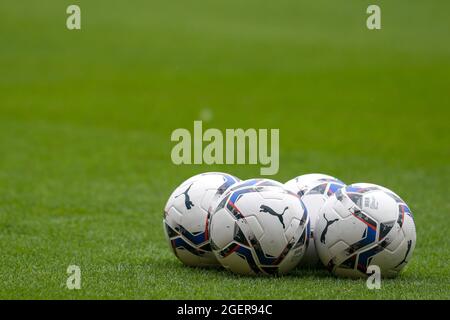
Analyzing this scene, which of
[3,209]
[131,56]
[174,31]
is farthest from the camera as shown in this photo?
[174,31]

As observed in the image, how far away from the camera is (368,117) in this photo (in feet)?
90.6

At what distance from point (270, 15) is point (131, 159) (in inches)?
1170

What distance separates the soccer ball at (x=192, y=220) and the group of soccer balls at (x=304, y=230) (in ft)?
0.52

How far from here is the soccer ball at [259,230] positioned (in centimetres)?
859

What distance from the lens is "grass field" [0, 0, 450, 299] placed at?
30.5 ft

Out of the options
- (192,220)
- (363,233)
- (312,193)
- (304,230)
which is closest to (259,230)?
(304,230)

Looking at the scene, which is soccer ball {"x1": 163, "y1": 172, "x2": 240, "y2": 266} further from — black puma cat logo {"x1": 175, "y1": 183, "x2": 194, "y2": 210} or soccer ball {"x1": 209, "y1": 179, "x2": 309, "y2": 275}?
soccer ball {"x1": 209, "y1": 179, "x2": 309, "y2": 275}

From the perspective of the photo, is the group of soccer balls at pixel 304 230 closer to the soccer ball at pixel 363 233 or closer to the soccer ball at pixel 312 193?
the soccer ball at pixel 363 233

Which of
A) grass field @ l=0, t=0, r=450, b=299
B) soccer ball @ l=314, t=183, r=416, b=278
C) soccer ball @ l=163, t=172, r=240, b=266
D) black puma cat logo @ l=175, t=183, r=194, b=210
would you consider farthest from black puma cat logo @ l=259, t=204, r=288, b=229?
Answer: black puma cat logo @ l=175, t=183, r=194, b=210

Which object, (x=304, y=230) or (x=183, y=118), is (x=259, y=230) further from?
(x=183, y=118)

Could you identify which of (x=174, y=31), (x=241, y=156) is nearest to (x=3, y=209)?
(x=241, y=156)

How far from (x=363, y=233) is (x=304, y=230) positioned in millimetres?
639

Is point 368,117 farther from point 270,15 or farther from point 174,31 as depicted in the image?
point 270,15
